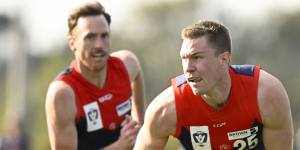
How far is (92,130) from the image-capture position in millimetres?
10586

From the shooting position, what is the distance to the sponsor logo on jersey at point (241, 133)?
9.14m

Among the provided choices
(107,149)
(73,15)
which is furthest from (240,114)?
(73,15)

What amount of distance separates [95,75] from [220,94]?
1.93 meters

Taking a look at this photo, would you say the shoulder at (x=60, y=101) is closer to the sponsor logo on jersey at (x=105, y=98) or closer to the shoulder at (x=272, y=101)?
the sponsor logo on jersey at (x=105, y=98)

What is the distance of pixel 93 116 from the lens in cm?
1059

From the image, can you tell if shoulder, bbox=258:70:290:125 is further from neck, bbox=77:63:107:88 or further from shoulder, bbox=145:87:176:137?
neck, bbox=77:63:107:88

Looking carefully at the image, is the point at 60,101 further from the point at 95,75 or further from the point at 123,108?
the point at 123,108

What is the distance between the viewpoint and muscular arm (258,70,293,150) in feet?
29.4

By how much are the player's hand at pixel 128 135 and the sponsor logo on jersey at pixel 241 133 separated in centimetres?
140

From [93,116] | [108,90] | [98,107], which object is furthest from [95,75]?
[93,116]

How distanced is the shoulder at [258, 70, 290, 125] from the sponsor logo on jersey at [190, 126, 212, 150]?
50 centimetres

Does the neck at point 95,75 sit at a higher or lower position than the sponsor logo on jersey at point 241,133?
higher

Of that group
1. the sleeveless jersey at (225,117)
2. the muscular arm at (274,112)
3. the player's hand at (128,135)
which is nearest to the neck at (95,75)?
the player's hand at (128,135)

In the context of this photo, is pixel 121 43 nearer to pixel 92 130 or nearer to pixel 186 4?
pixel 186 4
